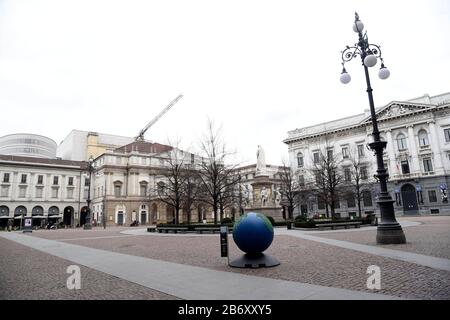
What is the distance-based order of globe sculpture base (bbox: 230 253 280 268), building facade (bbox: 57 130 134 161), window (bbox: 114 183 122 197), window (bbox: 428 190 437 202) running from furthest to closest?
building facade (bbox: 57 130 134 161), window (bbox: 114 183 122 197), window (bbox: 428 190 437 202), globe sculpture base (bbox: 230 253 280 268)

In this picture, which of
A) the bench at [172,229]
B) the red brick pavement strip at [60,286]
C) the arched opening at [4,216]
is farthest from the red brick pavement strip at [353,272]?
the arched opening at [4,216]

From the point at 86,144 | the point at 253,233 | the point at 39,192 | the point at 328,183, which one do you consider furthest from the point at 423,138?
the point at 86,144

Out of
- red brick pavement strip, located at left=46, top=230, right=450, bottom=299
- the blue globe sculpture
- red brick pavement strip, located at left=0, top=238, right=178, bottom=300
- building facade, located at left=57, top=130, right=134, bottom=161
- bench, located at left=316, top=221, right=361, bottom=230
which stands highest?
building facade, located at left=57, top=130, right=134, bottom=161

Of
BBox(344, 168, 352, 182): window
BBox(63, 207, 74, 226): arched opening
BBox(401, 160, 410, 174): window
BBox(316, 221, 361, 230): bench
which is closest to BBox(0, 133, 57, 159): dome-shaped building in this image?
BBox(63, 207, 74, 226): arched opening

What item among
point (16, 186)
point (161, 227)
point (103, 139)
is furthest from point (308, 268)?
point (103, 139)

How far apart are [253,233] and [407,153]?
58.2 m

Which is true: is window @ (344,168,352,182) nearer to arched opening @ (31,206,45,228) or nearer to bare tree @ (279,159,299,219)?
bare tree @ (279,159,299,219)

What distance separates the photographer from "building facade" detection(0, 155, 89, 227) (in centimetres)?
7206

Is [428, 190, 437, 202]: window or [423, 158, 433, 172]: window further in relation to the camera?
[423, 158, 433, 172]: window

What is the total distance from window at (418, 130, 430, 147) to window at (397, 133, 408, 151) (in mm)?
2427

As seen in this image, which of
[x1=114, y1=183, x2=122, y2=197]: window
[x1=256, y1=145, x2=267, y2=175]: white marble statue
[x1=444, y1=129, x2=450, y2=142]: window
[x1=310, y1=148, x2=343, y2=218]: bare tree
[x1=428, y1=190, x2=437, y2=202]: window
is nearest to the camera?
[x1=256, y1=145, x2=267, y2=175]: white marble statue

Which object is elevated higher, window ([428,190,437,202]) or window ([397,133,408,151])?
window ([397,133,408,151])

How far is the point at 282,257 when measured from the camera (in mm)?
11359
